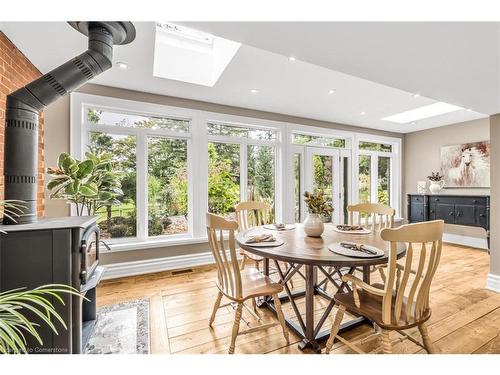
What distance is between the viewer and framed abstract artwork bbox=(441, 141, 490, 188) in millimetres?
4410

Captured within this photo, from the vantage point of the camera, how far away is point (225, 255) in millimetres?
1683

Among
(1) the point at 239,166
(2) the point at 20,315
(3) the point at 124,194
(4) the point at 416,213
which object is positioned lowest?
(4) the point at 416,213

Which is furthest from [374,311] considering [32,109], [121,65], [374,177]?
[374,177]

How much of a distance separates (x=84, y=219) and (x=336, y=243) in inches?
74.6

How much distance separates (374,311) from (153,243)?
276cm

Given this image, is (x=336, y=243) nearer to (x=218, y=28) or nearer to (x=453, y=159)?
(x=218, y=28)

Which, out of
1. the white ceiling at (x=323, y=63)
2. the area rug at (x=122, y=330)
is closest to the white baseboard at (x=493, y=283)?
the white ceiling at (x=323, y=63)

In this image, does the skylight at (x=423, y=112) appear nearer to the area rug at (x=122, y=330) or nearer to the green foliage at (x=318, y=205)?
the green foliage at (x=318, y=205)

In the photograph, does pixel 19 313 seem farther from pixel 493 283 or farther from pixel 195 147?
pixel 493 283

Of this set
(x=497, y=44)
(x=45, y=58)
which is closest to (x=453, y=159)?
(x=497, y=44)

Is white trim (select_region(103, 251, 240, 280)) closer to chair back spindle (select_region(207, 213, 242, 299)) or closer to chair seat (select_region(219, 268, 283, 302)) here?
chair seat (select_region(219, 268, 283, 302))

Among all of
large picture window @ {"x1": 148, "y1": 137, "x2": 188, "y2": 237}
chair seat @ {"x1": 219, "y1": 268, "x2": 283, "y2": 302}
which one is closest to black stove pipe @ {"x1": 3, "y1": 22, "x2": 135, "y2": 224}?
chair seat @ {"x1": 219, "y1": 268, "x2": 283, "y2": 302}

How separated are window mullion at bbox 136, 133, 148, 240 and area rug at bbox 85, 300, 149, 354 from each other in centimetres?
113

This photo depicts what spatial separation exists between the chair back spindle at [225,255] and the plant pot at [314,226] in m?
0.81
